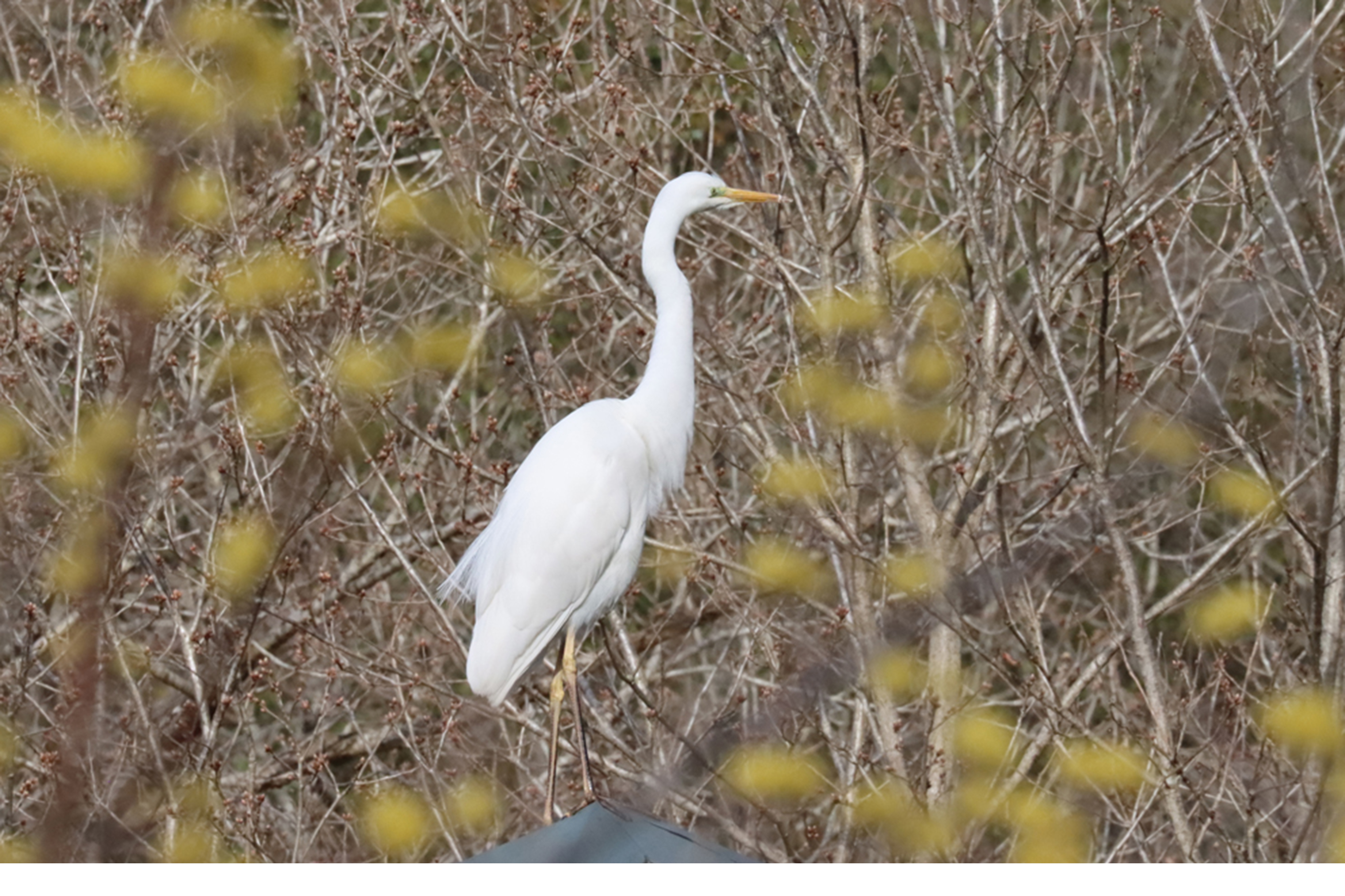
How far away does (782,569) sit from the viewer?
3227mm

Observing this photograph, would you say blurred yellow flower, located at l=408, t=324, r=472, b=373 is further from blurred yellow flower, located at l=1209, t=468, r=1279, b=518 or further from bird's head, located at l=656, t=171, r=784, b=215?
blurred yellow flower, located at l=1209, t=468, r=1279, b=518

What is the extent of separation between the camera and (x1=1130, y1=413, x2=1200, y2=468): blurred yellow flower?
3209 millimetres

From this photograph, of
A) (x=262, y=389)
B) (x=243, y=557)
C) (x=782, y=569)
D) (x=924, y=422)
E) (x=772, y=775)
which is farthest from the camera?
(x=924, y=422)

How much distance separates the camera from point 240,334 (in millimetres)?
3760

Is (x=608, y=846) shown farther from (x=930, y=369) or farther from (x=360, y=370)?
(x=930, y=369)

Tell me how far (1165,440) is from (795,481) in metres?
0.81

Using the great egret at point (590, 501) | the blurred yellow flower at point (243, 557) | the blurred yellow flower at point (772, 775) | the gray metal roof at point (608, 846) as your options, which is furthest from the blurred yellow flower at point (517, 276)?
the gray metal roof at point (608, 846)

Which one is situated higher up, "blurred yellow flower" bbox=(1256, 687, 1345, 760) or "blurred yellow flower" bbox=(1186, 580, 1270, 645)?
"blurred yellow flower" bbox=(1256, 687, 1345, 760)

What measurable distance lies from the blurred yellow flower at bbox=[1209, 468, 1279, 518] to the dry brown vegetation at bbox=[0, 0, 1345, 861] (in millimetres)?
18

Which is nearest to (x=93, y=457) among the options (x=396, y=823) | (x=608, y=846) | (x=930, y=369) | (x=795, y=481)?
(x=396, y=823)

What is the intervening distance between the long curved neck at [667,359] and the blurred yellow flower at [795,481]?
0.59 meters

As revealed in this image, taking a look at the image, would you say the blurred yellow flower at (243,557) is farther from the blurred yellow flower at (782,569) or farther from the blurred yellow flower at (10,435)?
the blurred yellow flower at (782,569)

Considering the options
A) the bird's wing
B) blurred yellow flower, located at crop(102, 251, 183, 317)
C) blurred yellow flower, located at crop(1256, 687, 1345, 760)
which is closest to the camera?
blurred yellow flower, located at crop(102, 251, 183, 317)

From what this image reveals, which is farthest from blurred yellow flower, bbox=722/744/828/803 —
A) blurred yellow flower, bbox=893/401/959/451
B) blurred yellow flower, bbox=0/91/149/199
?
blurred yellow flower, bbox=0/91/149/199
